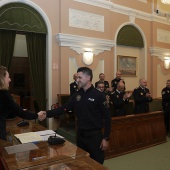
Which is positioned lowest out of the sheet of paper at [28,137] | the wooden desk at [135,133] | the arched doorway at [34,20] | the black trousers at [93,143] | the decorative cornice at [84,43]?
the wooden desk at [135,133]

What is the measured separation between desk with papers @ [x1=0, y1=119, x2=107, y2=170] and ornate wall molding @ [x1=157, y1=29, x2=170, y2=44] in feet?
27.2

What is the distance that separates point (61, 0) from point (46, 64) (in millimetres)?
1951

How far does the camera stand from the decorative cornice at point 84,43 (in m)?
6.26

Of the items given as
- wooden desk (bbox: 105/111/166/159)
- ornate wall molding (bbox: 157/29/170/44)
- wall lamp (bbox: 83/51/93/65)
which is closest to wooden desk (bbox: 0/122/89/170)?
wooden desk (bbox: 105/111/166/159)

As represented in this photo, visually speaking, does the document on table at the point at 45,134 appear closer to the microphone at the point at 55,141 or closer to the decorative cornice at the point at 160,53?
→ the microphone at the point at 55,141

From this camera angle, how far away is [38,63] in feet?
20.1

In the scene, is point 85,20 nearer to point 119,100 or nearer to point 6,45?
point 6,45

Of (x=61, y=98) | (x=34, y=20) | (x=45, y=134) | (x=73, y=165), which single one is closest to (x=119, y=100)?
(x=61, y=98)

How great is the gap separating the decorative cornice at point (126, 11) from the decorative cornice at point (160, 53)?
1.21 m

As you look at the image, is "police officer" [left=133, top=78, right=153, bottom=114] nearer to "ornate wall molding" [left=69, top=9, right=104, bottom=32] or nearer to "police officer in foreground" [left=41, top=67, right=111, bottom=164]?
"ornate wall molding" [left=69, top=9, right=104, bottom=32]

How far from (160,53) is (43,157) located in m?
8.50

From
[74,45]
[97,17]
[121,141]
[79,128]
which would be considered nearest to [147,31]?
[97,17]

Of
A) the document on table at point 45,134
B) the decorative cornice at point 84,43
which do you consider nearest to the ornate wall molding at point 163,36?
the decorative cornice at point 84,43

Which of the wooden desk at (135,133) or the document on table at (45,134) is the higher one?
the document on table at (45,134)
